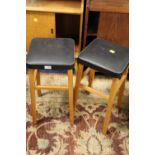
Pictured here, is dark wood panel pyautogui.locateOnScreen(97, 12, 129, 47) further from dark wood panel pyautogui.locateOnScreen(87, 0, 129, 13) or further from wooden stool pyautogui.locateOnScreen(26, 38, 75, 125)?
wooden stool pyautogui.locateOnScreen(26, 38, 75, 125)

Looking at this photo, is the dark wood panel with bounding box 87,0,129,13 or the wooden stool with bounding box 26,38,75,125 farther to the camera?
the dark wood panel with bounding box 87,0,129,13

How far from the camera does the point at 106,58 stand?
139 cm

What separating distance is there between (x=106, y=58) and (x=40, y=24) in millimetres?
792

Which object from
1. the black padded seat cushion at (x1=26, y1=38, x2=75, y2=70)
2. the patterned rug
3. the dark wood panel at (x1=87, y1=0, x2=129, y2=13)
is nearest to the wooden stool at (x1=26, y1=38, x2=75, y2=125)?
the black padded seat cushion at (x1=26, y1=38, x2=75, y2=70)

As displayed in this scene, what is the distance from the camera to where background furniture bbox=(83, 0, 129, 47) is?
169cm

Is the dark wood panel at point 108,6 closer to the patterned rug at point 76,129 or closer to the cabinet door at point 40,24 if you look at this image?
the cabinet door at point 40,24

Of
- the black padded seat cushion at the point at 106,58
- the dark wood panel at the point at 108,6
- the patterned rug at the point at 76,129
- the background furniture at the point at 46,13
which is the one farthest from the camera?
the background furniture at the point at 46,13

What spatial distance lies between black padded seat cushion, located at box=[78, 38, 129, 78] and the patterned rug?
0.56 m

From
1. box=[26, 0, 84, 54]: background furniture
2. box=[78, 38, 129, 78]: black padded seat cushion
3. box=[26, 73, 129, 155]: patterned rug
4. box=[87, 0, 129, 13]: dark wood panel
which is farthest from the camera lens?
box=[26, 0, 84, 54]: background furniture

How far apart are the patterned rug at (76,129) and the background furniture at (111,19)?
534mm

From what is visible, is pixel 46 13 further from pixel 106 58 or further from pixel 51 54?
pixel 106 58

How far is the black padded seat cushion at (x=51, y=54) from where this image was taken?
1.33 metres

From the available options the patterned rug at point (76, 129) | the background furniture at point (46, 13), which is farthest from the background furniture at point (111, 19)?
the patterned rug at point (76, 129)
